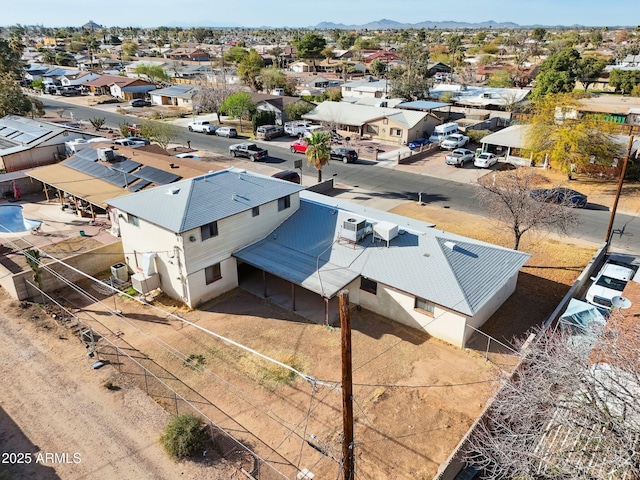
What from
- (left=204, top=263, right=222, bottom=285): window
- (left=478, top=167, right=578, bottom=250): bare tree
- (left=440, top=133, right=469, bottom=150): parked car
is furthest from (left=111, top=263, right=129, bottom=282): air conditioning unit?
(left=440, top=133, right=469, bottom=150): parked car

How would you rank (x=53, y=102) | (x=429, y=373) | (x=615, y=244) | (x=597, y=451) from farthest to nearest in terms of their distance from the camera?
(x=53, y=102), (x=615, y=244), (x=429, y=373), (x=597, y=451)

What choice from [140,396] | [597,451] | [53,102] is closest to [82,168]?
[140,396]

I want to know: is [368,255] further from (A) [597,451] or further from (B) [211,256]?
(A) [597,451]

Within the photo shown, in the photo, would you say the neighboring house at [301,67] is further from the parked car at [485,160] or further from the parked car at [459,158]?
the parked car at [485,160]

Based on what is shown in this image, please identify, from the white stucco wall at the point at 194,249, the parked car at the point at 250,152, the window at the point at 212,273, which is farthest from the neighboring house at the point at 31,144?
the window at the point at 212,273

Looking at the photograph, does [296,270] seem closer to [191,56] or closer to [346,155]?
[346,155]
